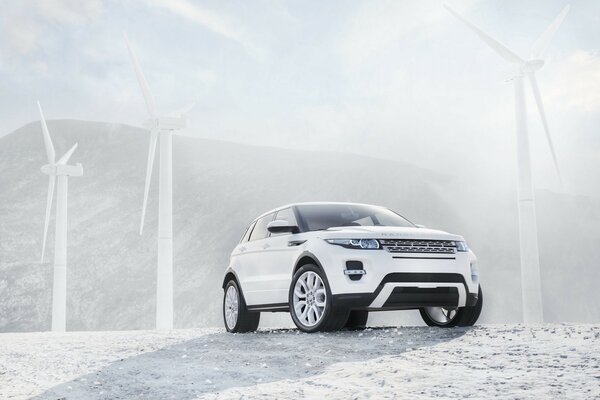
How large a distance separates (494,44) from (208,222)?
78530 millimetres

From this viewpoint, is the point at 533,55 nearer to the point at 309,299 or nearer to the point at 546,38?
the point at 546,38

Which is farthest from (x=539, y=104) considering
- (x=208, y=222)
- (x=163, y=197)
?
(x=208, y=222)

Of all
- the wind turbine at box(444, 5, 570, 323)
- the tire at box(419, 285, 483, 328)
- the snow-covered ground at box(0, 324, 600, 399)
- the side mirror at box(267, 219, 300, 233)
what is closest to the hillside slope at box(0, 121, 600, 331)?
the wind turbine at box(444, 5, 570, 323)

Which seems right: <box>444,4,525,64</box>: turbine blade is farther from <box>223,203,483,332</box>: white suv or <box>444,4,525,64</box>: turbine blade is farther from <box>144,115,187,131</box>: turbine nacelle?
<box>223,203,483,332</box>: white suv

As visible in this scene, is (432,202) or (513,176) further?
(513,176)

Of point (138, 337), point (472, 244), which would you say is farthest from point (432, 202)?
point (138, 337)

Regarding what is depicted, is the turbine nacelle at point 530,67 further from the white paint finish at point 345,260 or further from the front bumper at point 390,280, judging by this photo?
the front bumper at point 390,280

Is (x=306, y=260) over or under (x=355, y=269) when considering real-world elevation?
over

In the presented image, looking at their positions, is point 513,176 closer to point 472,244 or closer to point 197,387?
point 472,244

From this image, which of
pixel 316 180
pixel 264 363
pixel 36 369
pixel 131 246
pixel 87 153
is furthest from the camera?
pixel 87 153

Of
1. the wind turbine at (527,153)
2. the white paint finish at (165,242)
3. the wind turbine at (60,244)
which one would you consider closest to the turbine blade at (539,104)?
the wind turbine at (527,153)

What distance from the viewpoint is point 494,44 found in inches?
1223

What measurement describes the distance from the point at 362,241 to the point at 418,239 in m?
0.74

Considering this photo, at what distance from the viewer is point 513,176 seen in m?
118
